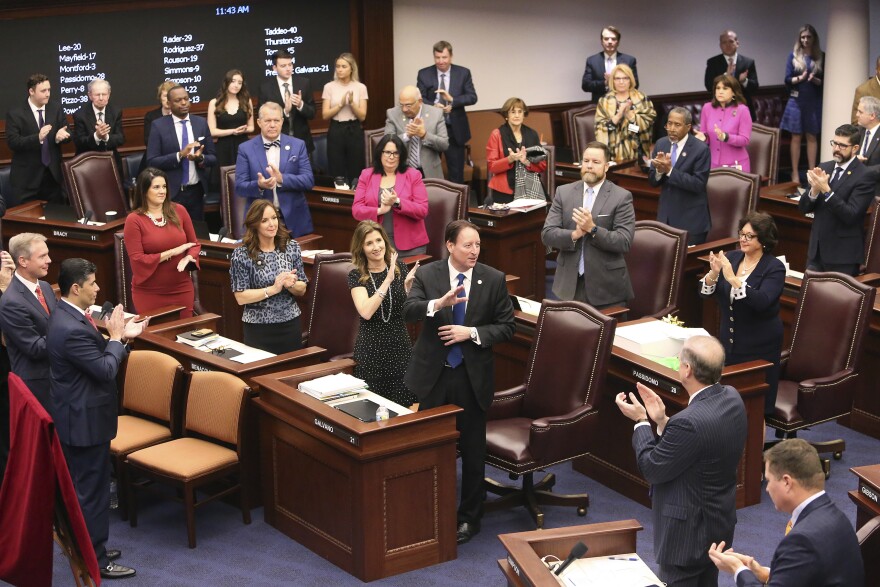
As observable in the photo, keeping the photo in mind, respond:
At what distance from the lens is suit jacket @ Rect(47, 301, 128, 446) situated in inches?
203

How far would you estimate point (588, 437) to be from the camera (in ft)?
19.2

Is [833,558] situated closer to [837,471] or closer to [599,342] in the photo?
[599,342]

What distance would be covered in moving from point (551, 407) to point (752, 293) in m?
1.14

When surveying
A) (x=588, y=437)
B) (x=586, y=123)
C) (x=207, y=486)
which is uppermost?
(x=586, y=123)

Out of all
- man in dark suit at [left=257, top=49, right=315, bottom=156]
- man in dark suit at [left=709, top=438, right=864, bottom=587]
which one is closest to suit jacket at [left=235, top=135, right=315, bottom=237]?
man in dark suit at [left=257, top=49, right=315, bottom=156]

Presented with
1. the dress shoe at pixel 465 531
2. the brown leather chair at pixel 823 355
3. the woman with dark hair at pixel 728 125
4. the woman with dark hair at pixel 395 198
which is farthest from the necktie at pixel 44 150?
the brown leather chair at pixel 823 355

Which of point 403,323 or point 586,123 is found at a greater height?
point 586,123

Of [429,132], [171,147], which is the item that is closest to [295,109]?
[171,147]

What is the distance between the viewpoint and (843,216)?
24.5 feet

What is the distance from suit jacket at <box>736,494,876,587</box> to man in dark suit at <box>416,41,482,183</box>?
7.31 metres

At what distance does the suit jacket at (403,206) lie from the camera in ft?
25.7

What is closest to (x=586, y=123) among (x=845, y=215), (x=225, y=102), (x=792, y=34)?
(x=225, y=102)

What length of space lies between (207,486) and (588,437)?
2.01m

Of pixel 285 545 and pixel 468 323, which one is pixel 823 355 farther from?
pixel 285 545
